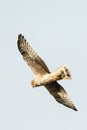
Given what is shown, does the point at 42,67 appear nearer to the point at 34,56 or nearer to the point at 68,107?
the point at 34,56

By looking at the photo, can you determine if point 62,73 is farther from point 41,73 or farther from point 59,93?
point 59,93

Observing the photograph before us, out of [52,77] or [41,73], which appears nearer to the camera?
[52,77]

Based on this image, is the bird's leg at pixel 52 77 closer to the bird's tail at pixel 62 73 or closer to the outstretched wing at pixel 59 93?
the bird's tail at pixel 62 73

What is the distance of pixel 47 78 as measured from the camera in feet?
86.6

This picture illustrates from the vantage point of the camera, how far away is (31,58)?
88.8 feet

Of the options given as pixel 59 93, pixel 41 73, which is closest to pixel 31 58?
pixel 41 73

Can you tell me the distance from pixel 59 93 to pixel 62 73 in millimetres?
2629

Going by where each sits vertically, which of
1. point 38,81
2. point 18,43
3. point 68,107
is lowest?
point 68,107

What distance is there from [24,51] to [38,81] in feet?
5.00

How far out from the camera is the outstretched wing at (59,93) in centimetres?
2753

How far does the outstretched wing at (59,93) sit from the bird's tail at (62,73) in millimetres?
1637

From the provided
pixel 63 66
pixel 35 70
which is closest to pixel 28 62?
pixel 35 70

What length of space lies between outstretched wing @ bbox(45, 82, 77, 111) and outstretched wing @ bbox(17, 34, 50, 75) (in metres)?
1.01

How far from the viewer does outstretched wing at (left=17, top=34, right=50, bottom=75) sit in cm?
2662
